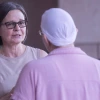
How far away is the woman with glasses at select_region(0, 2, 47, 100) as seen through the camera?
10.3 feet

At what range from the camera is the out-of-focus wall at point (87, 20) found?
24.1ft

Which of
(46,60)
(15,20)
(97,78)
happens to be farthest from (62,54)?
(15,20)

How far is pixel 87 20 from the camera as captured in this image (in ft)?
24.5

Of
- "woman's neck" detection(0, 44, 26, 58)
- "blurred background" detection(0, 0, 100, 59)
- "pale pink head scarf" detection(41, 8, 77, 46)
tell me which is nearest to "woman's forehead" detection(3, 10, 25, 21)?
"woman's neck" detection(0, 44, 26, 58)

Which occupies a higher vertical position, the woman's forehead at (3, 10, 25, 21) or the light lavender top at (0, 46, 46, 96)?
the woman's forehead at (3, 10, 25, 21)

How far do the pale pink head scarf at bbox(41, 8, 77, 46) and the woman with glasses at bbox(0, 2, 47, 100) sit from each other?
2.42 ft

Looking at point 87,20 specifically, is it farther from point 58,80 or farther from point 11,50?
point 58,80

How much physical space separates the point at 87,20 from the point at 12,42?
4.41 metres

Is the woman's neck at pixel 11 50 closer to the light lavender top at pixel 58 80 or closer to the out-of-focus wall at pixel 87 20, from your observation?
the light lavender top at pixel 58 80

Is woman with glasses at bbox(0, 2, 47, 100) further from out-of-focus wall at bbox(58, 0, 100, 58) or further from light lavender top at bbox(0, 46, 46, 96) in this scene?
out-of-focus wall at bbox(58, 0, 100, 58)

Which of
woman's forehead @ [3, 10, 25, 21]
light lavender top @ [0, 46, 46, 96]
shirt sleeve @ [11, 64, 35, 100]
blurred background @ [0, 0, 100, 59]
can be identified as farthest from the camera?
blurred background @ [0, 0, 100, 59]

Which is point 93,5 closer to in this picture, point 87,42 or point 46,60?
point 87,42

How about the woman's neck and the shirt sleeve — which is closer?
the shirt sleeve

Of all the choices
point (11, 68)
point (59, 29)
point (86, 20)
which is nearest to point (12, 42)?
point (11, 68)
